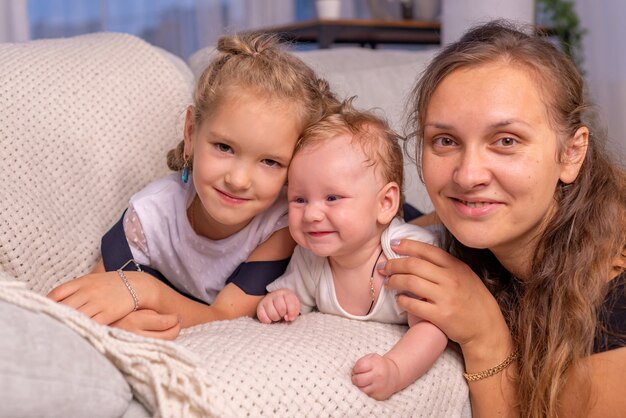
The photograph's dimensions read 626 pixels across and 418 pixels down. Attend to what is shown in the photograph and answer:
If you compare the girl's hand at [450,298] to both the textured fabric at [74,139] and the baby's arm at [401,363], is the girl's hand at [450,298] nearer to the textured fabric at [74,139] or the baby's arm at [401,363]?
the baby's arm at [401,363]

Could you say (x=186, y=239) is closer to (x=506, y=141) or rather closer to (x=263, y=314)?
(x=263, y=314)

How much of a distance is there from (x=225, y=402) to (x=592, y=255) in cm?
69

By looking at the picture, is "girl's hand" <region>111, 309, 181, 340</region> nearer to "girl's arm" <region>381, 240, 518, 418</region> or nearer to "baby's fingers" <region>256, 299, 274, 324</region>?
"baby's fingers" <region>256, 299, 274, 324</region>

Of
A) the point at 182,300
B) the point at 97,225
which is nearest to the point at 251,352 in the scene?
the point at 182,300

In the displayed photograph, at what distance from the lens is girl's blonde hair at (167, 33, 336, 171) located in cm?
147

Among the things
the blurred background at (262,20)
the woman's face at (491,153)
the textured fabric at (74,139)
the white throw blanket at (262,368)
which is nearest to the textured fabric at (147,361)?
the white throw blanket at (262,368)

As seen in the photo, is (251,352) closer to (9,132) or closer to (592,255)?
(592,255)

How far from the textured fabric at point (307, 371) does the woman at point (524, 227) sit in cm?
8

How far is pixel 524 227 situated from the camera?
1.32m

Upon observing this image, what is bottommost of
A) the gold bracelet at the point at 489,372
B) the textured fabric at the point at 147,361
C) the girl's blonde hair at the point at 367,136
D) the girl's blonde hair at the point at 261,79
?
the gold bracelet at the point at 489,372

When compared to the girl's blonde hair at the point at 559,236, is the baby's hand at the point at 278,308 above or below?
below

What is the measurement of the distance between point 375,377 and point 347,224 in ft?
1.01

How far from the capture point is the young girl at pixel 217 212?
4.47ft

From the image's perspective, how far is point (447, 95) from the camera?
1.31 meters
